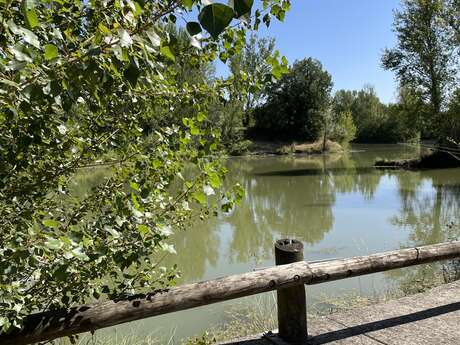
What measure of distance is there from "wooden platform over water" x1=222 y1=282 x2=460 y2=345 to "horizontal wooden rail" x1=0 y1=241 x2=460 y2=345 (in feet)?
1.36

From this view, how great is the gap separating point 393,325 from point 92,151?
2.49 metres

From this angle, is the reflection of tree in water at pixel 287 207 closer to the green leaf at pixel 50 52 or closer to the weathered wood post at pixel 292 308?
the weathered wood post at pixel 292 308

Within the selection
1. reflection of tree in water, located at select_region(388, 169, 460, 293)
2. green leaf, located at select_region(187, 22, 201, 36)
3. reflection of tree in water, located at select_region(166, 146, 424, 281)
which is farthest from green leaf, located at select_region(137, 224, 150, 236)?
reflection of tree in water, located at select_region(166, 146, 424, 281)

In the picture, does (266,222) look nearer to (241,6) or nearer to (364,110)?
(241,6)

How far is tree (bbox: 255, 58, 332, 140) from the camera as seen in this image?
161 feet

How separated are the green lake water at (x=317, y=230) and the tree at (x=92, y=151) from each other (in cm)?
296

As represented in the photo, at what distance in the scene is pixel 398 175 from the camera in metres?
23.6

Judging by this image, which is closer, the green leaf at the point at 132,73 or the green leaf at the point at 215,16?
the green leaf at the point at 215,16

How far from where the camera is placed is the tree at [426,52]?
2636cm

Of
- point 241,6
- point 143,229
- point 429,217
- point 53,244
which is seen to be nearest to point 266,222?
point 429,217

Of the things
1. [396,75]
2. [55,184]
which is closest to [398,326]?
[55,184]

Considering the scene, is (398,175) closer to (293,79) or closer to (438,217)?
(438,217)

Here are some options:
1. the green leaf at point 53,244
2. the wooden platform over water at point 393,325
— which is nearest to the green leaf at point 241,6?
the green leaf at point 53,244

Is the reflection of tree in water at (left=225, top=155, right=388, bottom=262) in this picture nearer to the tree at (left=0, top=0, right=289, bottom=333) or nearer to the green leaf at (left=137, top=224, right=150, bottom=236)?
the tree at (left=0, top=0, right=289, bottom=333)
